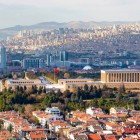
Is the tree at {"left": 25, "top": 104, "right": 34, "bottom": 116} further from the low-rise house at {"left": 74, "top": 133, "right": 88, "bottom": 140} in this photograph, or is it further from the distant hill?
the distant hill

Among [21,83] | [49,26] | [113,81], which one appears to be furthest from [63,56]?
[49,26]

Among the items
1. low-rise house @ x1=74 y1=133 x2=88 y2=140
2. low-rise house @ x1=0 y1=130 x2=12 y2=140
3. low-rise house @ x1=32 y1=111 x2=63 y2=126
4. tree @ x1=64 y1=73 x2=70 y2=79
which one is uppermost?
low-rise house @ x1=0 y1=130 x2=12 y2=140

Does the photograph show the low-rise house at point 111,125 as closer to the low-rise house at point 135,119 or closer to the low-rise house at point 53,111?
the low-rise house at point 135,119

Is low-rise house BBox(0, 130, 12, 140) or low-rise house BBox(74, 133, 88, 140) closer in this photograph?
low-rise house BBox(0, 130, 12, 140)

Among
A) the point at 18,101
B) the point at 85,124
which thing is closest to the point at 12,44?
the point at 18,101

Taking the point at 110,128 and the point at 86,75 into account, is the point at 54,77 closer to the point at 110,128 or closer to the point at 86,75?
the point at 86,75

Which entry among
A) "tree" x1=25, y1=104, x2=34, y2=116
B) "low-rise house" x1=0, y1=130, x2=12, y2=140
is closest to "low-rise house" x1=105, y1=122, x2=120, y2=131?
"low-rise house" x1=0, y1=130, x2=12, y2=140

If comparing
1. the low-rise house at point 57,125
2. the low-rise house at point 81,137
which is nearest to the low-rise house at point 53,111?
the low-rise house at point 57,125

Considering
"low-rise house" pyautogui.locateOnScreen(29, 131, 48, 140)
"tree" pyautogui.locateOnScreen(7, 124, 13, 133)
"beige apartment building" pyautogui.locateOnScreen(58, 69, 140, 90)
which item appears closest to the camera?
"low-rise house" pyautogui.locateOnScreen(29, 131, 48, 140)

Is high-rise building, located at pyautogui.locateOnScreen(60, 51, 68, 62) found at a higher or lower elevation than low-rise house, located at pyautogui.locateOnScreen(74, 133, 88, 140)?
lower

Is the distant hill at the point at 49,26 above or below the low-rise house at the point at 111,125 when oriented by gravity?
below

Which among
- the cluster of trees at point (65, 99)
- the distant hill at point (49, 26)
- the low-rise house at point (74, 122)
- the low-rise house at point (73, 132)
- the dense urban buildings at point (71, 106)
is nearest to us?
the low-rise house at point (73, 132)

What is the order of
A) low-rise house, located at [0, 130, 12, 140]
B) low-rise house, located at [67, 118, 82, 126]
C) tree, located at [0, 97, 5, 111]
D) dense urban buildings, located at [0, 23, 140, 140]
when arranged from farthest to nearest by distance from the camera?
tree, located at [0, 97, 5, 111] → low-rise house, located at [67, 118, 82, 126] → dense urban buildings, located at [0, 23, 140, 140] → low-rise house, located at [0, 130, 12, 140]
